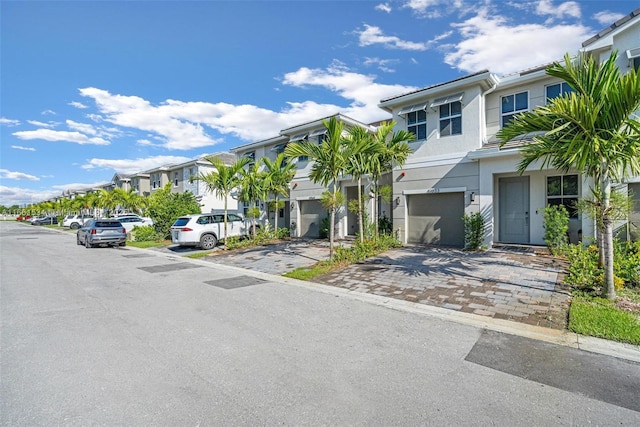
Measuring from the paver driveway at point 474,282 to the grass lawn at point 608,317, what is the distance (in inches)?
8.1

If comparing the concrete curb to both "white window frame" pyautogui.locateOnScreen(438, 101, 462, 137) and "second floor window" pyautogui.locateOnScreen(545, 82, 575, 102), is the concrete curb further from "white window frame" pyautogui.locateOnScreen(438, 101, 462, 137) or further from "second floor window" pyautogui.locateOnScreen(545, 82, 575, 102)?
"second floor window" pyautogui.locateOnScreen(545, 82, 575, 102)

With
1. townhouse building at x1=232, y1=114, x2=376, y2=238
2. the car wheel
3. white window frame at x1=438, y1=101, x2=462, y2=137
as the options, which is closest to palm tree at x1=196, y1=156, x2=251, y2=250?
the car wheel

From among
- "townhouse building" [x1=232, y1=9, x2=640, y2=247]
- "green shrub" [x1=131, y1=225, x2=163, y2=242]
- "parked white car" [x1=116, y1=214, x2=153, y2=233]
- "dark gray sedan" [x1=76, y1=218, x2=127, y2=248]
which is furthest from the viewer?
"parked white car" [x1=116, y1=214, x2=153, y2=233]

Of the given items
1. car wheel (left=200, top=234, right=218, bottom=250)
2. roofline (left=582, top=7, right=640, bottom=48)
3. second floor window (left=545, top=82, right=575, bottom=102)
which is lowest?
car wheel (left=200, top=234, right=218, bottom=250)

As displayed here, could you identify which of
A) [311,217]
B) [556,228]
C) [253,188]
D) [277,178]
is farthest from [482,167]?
[253,188]

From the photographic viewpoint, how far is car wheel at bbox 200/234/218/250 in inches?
627

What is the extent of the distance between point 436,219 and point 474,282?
6301 mm

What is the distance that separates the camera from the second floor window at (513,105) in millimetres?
12086

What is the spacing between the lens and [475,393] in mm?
3338

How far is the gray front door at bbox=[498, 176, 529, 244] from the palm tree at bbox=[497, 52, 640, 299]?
6.37m

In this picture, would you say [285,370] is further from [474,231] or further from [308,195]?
[308,195]

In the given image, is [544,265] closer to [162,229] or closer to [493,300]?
[493,300]

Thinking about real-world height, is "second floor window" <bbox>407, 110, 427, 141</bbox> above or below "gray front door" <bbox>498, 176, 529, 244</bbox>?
above

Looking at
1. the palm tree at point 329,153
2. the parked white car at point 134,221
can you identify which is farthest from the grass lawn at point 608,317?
the parked white car at point 134,221
